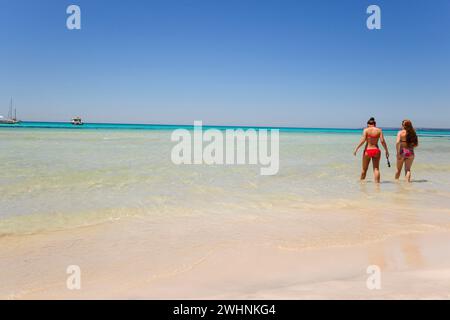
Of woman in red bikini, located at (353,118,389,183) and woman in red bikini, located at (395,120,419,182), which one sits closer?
woman in red bikini, located at (353,118,389,183)

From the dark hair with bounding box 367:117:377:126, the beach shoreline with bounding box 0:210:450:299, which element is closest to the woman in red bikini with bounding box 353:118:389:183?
the dark hair with bounding box 367:117:377:126

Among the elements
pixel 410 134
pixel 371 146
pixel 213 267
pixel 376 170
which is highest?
pixel 410 134

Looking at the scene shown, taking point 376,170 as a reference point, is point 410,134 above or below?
above

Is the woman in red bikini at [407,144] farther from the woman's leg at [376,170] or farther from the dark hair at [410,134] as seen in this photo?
the woman's leg at [376,170]

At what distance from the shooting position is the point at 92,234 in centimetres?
450

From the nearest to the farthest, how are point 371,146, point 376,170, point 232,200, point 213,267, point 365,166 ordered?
1. point 213,267
2. point 232,200
3. point 376,170
4. point 365,166
5. point 371,146

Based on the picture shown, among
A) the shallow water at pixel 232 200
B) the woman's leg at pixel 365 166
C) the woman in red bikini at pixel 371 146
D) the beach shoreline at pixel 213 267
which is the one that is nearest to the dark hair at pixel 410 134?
the woman in red bikini at pixel 371 146

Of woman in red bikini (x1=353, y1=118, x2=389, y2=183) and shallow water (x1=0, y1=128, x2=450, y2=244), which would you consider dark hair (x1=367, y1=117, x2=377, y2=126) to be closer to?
woman in red bikini (x1=353, y1=118, x2=389, y2=183)

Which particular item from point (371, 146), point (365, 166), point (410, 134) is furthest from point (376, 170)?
point (410, 134)

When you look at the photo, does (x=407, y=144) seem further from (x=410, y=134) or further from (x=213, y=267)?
(x=213, y=267)

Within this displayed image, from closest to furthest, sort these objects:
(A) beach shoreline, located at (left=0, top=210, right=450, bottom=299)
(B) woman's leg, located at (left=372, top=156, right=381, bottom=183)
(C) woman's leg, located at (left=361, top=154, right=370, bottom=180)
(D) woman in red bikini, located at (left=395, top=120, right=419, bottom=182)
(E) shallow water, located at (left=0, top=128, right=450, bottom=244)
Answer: (A) beach shoreline, located at (left=0, top=210, right=450, bottom=299), (E) shallow water, located at (left=0, top=128, right=450, bottom=244), (B) woman's leg, located at (left=372, top=156, right=381, bottom=183), (C) woman's leg, located at (left=361, top=154, right=370, bottom=180), (D) woman in red bikini, located at (left=395, top=120, right=419, bottom=182)
